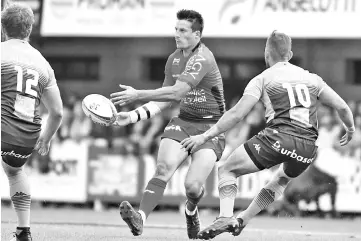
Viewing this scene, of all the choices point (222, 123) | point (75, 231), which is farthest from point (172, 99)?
point (75, 231)

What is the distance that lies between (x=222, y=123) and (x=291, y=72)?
90 cm

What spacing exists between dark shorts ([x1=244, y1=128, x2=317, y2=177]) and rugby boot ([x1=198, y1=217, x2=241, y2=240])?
2.05 feet

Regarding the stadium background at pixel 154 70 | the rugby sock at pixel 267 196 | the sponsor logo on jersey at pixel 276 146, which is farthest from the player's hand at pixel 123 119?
the stadium background at pixel 154 70

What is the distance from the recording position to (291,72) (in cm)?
902

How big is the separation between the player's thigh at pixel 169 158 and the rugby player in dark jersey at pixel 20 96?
1.60 metres

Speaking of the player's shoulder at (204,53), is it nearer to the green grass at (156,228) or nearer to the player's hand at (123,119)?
the player's hand at (123,119)

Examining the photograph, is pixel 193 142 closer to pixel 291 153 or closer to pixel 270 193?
pixel 291 153

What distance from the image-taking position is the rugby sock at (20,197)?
8531mm

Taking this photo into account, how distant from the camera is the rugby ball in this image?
9227 mm

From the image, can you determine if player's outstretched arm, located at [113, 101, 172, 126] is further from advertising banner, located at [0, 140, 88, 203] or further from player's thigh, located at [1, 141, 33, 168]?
advertising banner, located at [0, 140, 88, 203]

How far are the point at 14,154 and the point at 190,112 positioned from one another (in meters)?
2.49

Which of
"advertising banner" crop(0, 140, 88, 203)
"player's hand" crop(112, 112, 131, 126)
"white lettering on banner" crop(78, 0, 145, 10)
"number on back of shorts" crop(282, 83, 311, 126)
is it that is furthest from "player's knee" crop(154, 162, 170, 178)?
"white lettering on banner" crop(78, 0, 145, 10)

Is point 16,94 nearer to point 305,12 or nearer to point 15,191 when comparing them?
point 15,191

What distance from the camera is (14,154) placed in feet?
27.1
